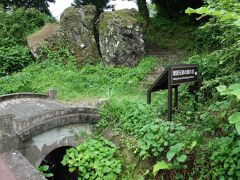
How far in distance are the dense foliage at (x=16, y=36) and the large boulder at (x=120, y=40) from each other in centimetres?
415

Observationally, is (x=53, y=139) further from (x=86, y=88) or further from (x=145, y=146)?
(x=86, y=88)

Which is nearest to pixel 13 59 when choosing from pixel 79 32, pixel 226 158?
pixel 79 32

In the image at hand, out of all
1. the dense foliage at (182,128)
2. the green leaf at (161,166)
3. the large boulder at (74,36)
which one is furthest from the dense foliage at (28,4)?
the green leaf at (161,166)

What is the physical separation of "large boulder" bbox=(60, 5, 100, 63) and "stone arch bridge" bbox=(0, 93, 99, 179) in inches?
250

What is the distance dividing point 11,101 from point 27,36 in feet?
25.9

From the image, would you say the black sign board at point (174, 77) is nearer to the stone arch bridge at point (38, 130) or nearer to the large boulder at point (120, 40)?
the stone arch bridge at point (38, 130)

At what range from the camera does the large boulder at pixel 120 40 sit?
1402 cm

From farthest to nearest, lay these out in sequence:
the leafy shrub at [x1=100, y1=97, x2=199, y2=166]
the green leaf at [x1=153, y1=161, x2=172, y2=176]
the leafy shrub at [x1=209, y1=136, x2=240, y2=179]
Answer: the leafy shrub at [x1=100, y1=97, x2=199, y2=166] < the green leaf at [x1=153, y1=161, x2=172, y2=176] < the leafy shrub at [x1=209, y1=136, x2=240, y2=179]

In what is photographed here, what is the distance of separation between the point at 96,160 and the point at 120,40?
7728 millimetres

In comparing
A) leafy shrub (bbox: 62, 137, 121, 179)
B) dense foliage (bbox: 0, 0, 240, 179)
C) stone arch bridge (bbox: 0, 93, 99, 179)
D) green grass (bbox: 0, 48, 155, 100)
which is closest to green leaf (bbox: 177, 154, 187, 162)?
dense foliage (bbox: 0, 0, 240, 179)

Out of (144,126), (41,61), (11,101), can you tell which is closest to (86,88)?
(11,101)

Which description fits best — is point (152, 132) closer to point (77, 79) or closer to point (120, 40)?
point (77, 79)

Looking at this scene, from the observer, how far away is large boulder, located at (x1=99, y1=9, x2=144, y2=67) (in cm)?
1402

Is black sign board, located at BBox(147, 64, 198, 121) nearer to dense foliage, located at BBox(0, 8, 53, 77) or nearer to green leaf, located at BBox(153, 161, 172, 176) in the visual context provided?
green leaf, located at BBox(153, 161, 172, 176)
